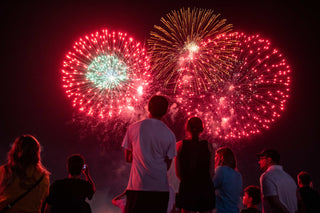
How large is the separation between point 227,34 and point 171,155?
12129 millimetres

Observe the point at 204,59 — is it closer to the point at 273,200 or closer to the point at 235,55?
the point at 235,55

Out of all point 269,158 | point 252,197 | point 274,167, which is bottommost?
point 252,197

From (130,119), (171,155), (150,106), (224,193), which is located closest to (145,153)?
(171,155)

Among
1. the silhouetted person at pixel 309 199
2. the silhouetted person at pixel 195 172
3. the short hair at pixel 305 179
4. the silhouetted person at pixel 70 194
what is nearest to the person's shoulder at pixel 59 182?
the silhouetted person at pixel 70 194

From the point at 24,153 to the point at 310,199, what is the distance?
265 inches

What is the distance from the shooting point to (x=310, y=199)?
7.52m

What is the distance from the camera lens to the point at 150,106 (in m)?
5.24

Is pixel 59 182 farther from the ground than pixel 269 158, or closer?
closer

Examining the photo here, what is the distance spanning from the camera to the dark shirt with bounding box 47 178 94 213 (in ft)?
19.2

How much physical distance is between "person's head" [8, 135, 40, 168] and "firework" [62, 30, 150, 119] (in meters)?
12.5

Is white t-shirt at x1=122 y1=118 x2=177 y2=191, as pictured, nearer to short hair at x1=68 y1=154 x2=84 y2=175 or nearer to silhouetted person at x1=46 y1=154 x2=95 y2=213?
silhouetted person at x1=46 y1=154 x2=95 y2=213

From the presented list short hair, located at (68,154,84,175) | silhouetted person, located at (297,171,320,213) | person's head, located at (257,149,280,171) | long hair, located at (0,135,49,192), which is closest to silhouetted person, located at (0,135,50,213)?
long hair, located at (0,135,49,192)

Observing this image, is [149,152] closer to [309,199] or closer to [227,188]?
[227,188]

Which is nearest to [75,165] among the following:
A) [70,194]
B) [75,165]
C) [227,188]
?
[75,165]
